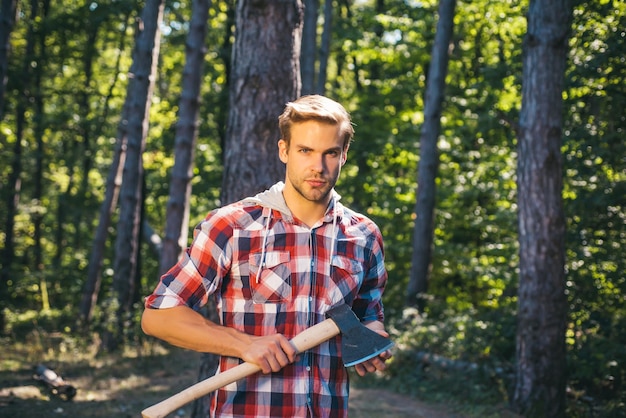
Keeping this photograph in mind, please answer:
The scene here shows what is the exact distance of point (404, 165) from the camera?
2109cm

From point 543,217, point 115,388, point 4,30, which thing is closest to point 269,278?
point 543,217

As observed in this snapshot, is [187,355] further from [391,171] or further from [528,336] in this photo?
[391,171]

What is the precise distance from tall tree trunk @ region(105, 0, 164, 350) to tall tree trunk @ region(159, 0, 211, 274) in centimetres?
73

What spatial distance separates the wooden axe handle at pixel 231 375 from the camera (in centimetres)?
273

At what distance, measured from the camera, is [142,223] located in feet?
64.0

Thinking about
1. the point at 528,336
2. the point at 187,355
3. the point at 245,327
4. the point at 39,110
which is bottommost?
the point at 187,355

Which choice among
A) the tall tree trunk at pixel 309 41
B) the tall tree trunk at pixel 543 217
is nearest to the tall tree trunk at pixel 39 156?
the tall tree trunk at pixel 309 41

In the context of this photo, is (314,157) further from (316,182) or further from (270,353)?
(270,353)

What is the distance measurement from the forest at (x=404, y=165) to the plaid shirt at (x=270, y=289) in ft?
8.81

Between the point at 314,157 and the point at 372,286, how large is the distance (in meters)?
0.70

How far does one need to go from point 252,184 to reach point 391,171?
17164 millimetres

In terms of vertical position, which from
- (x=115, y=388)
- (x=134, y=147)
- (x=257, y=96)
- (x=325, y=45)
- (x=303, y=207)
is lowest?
(x=115, y=388)

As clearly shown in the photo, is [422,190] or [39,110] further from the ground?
[39,110]

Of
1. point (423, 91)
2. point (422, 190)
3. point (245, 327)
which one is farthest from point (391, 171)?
point (245, 327)
